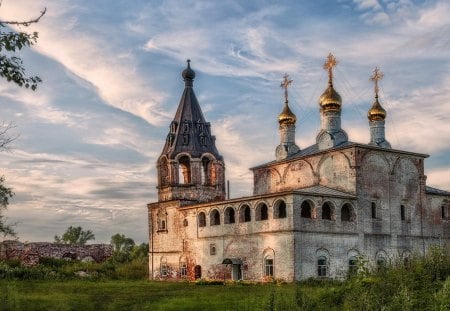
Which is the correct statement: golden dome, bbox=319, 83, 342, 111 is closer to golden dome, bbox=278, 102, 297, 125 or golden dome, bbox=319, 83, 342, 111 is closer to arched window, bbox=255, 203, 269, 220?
golden dome, bbox=278, 102, 297, 125

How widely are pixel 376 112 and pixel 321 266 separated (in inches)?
438

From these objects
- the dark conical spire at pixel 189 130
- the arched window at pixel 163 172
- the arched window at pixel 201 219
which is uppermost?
the dark conical spire at pixel 189 130

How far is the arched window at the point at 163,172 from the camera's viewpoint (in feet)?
118

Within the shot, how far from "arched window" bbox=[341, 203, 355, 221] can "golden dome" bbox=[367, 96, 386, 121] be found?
7.66 metres

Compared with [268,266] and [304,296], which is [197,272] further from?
[304,296]

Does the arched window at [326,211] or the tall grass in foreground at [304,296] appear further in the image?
the arched window at [326,211]

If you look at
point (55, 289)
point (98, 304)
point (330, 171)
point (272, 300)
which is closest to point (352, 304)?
point (272, 300)

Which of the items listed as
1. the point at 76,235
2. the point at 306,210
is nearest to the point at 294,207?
the point at 306,210

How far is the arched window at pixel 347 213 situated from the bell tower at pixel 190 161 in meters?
7.94

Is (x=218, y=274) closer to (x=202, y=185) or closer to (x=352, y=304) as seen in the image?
(x=202, y=185)

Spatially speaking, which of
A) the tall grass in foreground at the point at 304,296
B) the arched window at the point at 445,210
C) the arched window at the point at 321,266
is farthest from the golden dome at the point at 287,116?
the tall grass in foreground at the point at 304,296

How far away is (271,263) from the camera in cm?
2847

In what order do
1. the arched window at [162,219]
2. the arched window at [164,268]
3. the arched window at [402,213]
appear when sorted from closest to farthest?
1. the arched window at [402,213]
2. the arched window at [164,268]
3. the arched window at [162,219]

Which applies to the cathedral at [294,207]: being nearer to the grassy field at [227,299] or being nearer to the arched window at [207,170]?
the arched window at [207,170]
